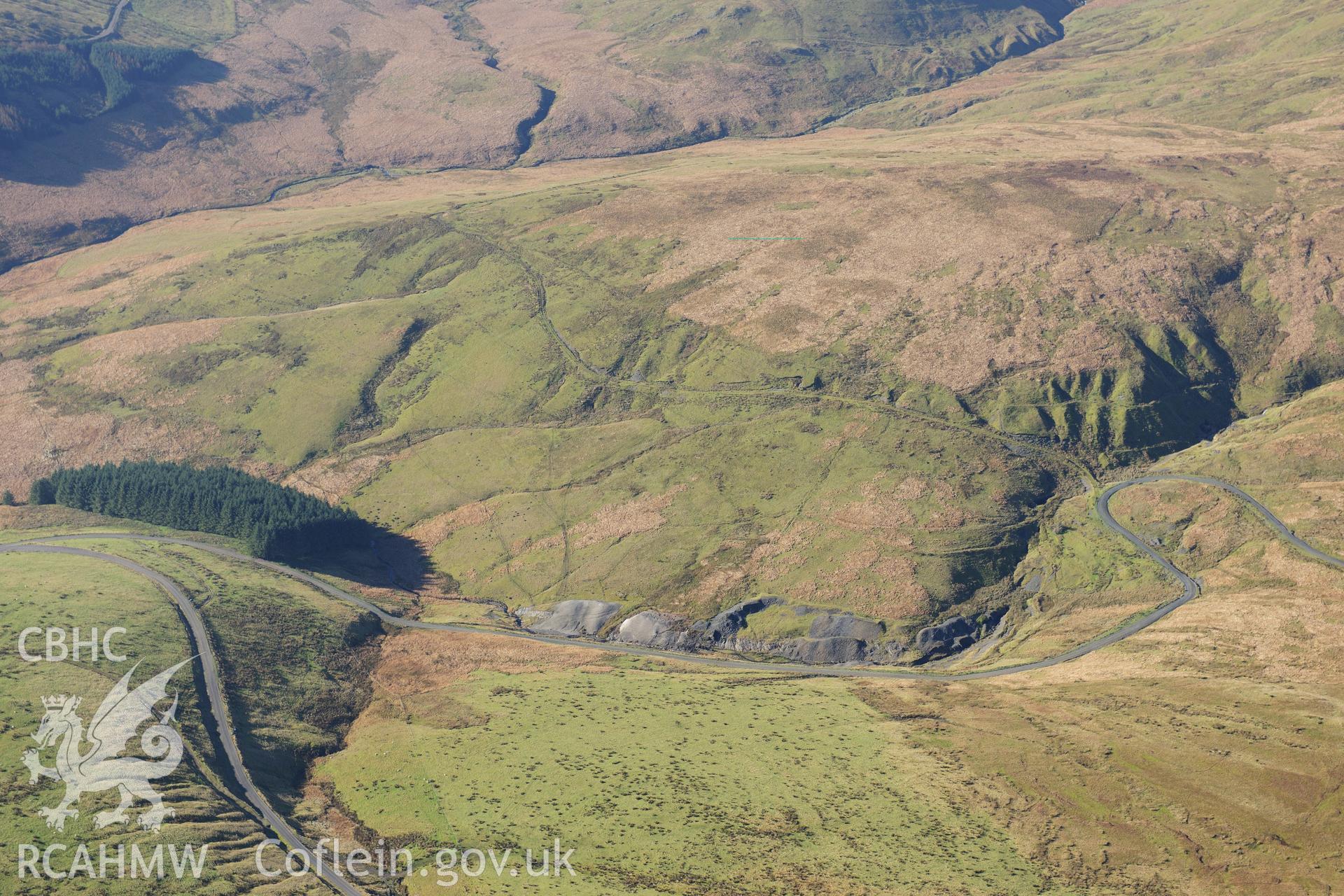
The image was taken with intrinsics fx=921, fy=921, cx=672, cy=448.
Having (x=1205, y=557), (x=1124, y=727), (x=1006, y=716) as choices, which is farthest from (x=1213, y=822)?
(x=1205, y=557)

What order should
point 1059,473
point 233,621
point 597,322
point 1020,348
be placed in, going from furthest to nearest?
1. point 597,322
2. point 1020,348
3. point 1059,473
4. point 233,621

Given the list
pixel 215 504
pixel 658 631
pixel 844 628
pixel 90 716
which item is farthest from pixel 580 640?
pixel 215 504

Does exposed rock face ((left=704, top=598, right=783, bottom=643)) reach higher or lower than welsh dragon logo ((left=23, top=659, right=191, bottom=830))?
lower

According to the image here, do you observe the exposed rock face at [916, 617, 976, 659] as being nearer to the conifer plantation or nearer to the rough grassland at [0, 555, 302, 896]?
the rough grassland at [0, 555, 302, 896]

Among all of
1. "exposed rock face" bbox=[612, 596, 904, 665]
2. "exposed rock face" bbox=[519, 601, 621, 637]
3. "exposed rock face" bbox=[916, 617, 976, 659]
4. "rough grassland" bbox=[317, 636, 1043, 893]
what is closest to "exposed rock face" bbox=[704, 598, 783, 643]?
"exposed rock face" bbox=[612, 596, 904, 665]

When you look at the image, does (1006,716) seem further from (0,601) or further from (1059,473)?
(0,601)

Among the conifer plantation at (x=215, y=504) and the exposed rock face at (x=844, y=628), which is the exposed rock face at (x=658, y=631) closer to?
the exposed rock face at (x=844, y=628)
